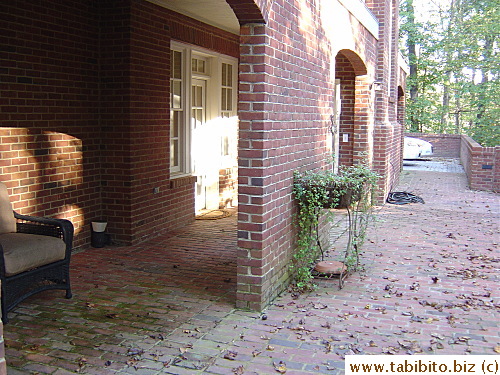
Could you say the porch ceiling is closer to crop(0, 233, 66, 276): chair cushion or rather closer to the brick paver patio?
the brick paver patio

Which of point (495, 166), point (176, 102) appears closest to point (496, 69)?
point (495, 166)

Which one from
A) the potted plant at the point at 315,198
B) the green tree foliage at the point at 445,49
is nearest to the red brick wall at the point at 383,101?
the potted plant at the point at 315,198

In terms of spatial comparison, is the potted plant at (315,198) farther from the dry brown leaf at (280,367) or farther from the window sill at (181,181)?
the window sill at (181,181)

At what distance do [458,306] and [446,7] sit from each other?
27.4 m

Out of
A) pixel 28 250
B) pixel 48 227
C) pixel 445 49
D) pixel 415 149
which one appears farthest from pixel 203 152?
pixel 445 49

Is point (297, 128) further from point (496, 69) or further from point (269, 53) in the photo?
point (496, 69)

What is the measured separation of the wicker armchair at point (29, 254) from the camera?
4391 millimetres

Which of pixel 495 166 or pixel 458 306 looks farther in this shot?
pixel 495 166

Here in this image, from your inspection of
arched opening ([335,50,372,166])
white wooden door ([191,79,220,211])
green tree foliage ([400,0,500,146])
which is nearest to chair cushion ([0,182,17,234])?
white wooden door ([191,79,220,211])

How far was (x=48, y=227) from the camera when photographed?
16.7ft

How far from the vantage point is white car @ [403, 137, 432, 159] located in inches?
855

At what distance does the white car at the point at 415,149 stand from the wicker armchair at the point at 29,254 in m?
18.3

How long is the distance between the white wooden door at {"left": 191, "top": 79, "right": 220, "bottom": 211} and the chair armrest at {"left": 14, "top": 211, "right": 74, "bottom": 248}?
13.4ft

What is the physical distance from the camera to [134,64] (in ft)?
22.4
